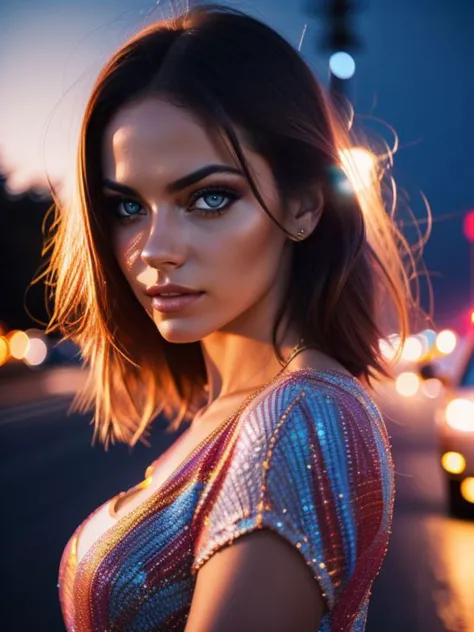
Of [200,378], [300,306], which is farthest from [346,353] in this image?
[200,378]

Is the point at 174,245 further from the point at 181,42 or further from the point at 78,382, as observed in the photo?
the point at 78,382

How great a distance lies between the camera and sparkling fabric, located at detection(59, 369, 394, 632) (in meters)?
1.47

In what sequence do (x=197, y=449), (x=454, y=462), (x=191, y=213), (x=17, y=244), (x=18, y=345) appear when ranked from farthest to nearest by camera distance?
(x=17, y=244)
(x=18, y=345)
(x=454, y=462)
(x=191, y=213)
(x=197, y=449)

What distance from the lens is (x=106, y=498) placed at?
10.0 m

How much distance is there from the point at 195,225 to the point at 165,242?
0.06m

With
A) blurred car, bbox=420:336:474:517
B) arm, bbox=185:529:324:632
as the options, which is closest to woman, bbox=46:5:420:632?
arm, bbox=185:529:324:632

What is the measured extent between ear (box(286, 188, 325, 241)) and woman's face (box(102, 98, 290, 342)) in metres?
0.03

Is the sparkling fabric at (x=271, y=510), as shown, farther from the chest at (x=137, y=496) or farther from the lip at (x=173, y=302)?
the lip at (x=173, y=302)

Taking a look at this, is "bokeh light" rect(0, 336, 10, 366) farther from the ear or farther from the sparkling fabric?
the sparkling fabric

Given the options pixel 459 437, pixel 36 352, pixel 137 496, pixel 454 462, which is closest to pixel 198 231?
pixel 137 496

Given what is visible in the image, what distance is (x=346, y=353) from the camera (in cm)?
199

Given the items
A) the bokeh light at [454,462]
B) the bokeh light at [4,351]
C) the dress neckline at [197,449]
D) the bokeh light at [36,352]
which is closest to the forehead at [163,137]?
the dress neckline at [197,449]

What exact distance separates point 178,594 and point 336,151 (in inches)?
34.7

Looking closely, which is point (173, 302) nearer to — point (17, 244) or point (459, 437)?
point (459, 437)
